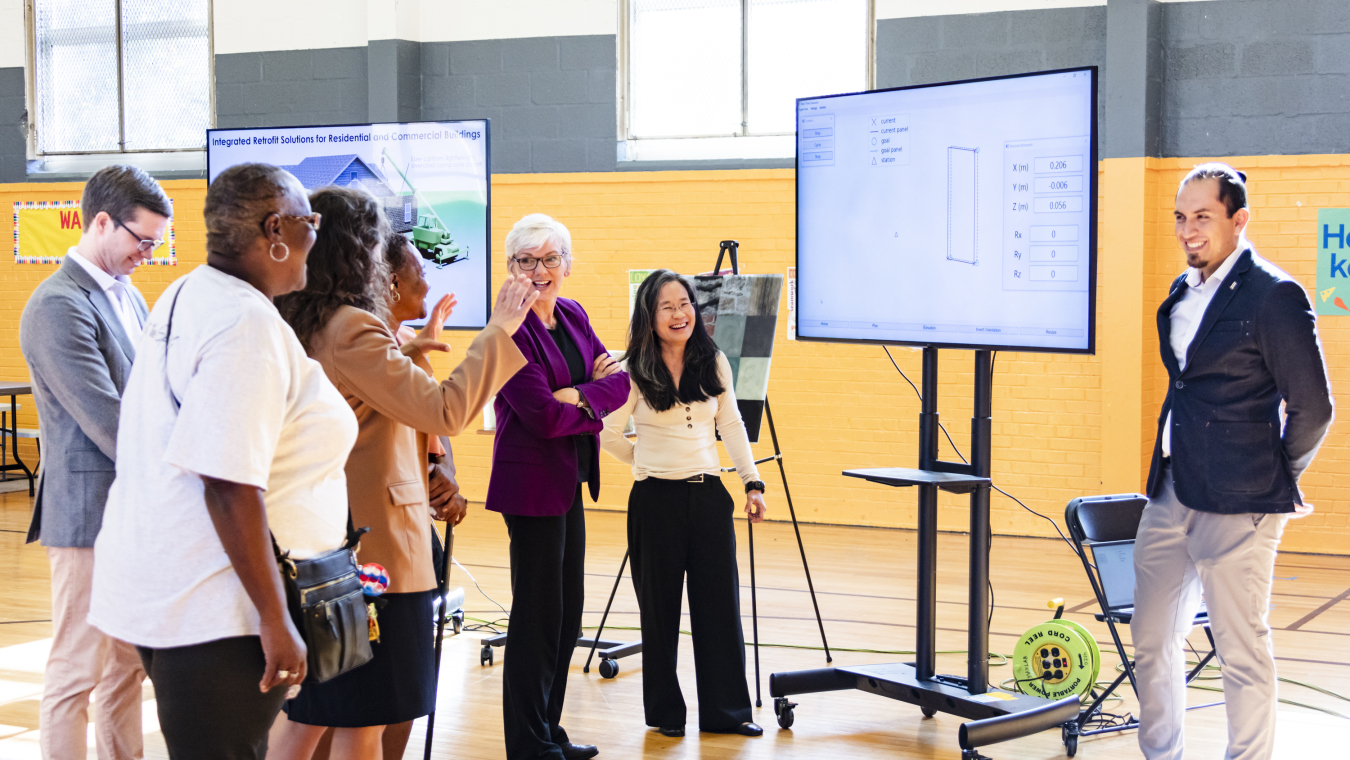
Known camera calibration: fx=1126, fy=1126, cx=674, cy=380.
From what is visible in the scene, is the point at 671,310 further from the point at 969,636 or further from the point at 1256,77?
the point at 1256,77

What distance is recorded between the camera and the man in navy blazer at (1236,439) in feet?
9.01

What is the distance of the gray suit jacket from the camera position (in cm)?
254

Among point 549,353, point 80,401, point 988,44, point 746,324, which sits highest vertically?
point 988,44

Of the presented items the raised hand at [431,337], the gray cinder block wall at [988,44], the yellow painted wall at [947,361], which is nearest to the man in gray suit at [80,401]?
the raised hand at [431,337]

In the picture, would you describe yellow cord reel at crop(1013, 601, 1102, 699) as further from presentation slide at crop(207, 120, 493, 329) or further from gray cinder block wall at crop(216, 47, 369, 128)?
gray cinder block wall at crop(216, 47, 369, 128)

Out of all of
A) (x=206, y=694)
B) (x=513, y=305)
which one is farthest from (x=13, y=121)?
(x=206, y=694)

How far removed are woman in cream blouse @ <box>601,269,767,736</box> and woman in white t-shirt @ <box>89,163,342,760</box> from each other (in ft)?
6.18

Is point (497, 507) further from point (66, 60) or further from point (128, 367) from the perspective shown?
point (66, 60)

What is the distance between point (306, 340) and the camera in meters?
2.10

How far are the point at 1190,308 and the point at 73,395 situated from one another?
276cm

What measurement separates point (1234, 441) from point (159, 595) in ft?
8.03

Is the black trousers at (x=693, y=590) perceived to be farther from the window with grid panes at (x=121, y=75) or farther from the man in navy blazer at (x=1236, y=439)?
the window with grid panes at (x=121, y=75)

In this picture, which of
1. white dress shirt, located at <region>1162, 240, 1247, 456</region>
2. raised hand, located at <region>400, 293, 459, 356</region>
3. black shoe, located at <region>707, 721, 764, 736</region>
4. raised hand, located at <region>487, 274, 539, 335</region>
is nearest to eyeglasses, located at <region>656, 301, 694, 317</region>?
raised hand, located at <region>400, 293, 459, 356</region>

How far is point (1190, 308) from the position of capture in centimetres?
298
